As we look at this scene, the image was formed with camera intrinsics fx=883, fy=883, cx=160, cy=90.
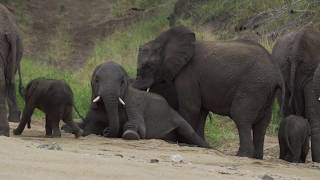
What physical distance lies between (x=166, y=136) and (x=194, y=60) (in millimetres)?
1034

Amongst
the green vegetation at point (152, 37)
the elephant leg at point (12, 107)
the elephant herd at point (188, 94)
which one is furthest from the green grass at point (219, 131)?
the elephant leg at point (12, 107)

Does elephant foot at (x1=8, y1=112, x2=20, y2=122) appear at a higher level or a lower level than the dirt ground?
lower

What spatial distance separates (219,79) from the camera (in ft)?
35.6

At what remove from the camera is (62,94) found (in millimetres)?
10195

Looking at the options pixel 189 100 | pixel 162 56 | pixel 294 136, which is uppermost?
pixel 162 56

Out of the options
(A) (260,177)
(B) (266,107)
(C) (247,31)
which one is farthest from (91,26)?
(A) (260,177)

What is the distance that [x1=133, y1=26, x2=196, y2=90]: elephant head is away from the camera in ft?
37.7

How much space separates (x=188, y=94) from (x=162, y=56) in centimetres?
97

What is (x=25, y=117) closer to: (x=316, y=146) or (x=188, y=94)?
(x=188, y=94)

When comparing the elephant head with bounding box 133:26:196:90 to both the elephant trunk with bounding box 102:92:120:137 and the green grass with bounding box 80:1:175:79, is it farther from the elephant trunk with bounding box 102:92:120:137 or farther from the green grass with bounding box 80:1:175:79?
the green grass with bounding box 80:1:175:79

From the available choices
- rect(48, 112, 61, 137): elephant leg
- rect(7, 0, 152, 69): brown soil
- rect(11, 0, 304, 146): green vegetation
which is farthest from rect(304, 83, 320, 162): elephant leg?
rect(7, 0, 152, 69): brown soil

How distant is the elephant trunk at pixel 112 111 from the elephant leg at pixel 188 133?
0.84 meters

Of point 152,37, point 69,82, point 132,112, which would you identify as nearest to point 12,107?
point 132,112

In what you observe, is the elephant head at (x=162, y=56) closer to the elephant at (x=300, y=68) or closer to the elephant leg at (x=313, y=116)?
the elephant at (x=300, y=68)
